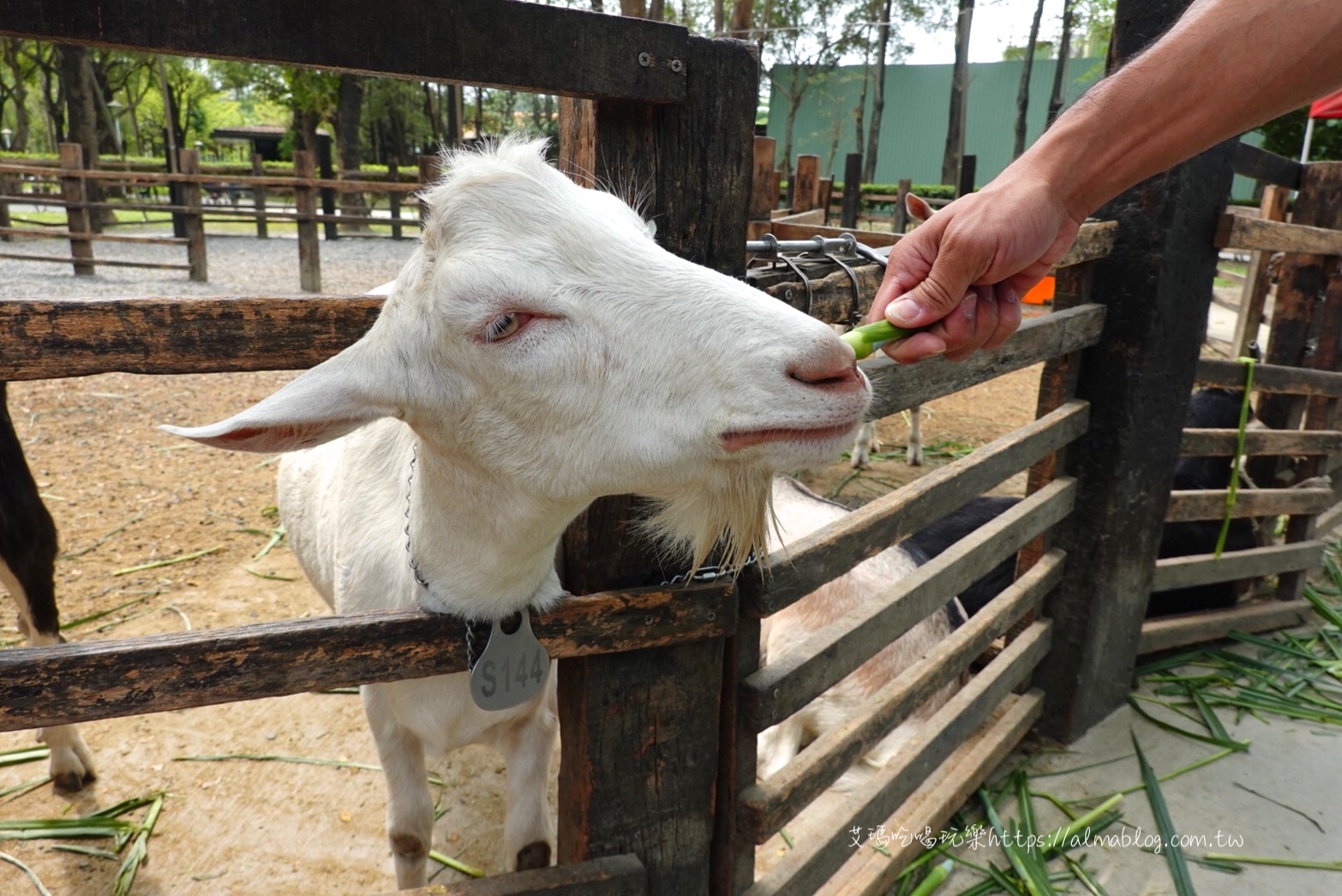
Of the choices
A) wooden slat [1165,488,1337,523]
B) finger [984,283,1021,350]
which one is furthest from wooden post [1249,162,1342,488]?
finger [984,283,1021,350]

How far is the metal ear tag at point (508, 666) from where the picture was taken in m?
1.52

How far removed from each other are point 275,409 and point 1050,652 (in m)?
2.89

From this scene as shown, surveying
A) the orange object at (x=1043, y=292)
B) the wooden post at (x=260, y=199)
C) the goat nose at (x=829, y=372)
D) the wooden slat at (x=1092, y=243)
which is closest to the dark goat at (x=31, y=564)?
the goat nose at (x=829, y=372)

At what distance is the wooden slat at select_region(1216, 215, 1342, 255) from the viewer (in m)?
2.90

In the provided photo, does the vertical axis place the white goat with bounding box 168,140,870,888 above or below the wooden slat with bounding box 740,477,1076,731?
above

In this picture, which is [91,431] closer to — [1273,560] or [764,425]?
[764,425]

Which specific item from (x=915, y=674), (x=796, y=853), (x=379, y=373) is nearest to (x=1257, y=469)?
(x=915, y=674)

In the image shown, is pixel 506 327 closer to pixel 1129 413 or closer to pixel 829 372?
pixel 829 372

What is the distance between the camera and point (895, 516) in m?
2.10

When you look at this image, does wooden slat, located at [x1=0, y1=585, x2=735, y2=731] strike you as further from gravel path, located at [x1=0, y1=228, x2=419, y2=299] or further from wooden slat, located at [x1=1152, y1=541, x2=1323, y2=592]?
gravel path, located at [x1=0, y1=228, x2=419, y2=299]

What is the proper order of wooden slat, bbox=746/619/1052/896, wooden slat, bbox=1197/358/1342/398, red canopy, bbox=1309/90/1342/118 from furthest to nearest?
red canopy, bbox=1309/90/1342/118 < wooden slat, bbox=1197/358/1342/398 < wooden slat, bbox=746/619/1052/896

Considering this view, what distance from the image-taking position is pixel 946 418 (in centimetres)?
799

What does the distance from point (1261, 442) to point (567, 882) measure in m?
3.70

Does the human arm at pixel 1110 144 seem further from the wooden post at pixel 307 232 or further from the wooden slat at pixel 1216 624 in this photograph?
the wooden post at pixel 307 232
